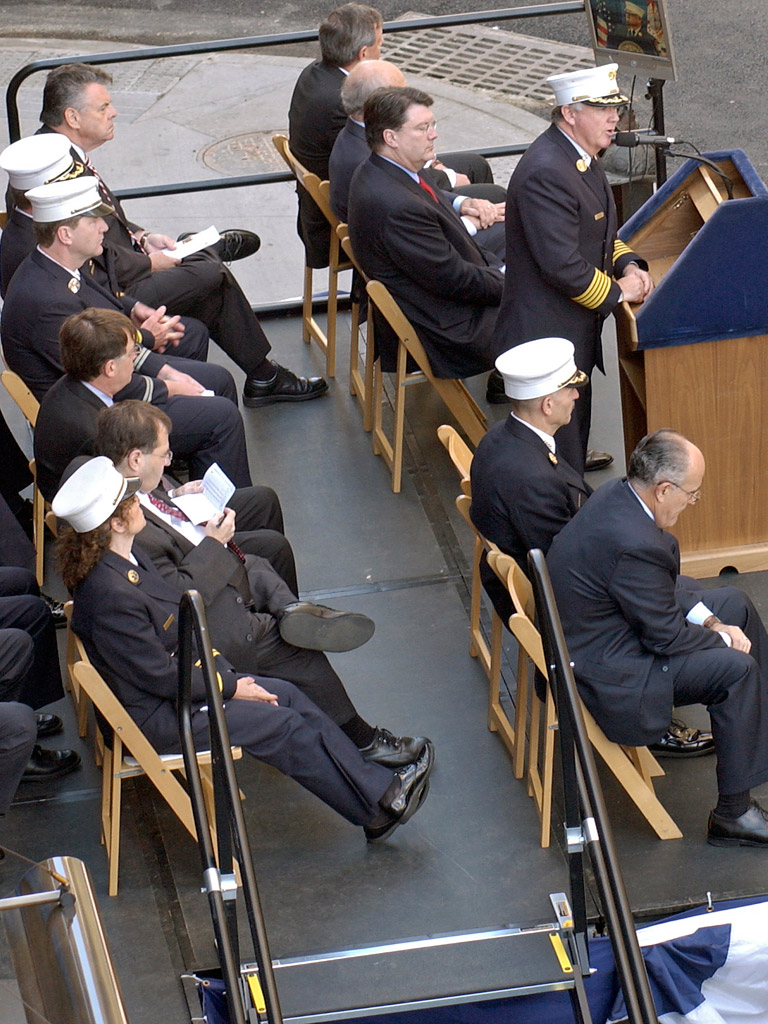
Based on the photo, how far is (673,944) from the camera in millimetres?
3793

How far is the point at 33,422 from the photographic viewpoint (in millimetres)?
5070

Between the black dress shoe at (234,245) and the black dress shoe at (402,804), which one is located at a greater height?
the black dress shoe at (234,245)

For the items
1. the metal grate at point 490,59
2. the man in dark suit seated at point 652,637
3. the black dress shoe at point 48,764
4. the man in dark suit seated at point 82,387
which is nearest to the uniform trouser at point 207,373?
the man in dark suit seated at point 82,387

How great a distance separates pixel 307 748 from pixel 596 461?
2137mm

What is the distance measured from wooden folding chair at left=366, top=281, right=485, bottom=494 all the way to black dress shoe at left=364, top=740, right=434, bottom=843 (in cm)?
169

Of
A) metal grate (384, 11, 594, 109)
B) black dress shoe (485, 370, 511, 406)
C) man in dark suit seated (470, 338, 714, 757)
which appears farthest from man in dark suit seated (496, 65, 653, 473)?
metal grate (384, 11, 594, 109)

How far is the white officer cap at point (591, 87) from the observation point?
186 inches

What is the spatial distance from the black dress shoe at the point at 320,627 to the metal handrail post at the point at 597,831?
38.1 inches

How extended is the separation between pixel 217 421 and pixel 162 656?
4.78ft

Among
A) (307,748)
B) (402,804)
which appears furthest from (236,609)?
(402,804)

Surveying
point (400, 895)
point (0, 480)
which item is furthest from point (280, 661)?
point (0, 480)

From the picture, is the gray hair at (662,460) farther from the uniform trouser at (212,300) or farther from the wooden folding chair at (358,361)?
the uniform trouser at (212,300)

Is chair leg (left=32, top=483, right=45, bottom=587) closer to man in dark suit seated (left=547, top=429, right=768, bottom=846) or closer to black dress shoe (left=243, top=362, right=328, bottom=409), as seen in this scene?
black dress shoe (left=243, top=362, right=328, bottom=409)

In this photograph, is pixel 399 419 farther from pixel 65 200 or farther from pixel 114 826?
pixel 114 826
